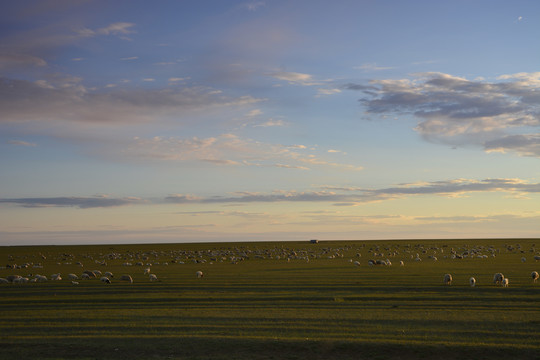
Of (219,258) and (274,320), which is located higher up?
(274,320)

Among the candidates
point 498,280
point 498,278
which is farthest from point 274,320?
point 498,280

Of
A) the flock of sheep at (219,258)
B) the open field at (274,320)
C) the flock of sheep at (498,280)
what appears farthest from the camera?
the flock of sheep at (219,258)

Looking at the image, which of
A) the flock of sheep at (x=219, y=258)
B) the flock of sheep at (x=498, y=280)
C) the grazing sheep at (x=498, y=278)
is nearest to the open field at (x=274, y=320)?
the flock of sheep at (x=498, y=280)

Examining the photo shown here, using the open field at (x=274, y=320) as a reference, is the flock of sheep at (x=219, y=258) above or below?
below

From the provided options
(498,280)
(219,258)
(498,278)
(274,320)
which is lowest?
(219,258)

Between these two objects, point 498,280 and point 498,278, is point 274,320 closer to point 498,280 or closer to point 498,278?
point 498,278

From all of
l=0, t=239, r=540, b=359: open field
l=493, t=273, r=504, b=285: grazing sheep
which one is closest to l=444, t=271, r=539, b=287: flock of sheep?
l=493, t=273, r=504, b=285: grazing sheep

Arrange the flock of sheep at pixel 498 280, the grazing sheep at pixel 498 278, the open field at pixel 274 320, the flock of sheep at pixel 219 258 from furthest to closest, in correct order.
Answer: the flock of sheep at pixel 219 258
the grazing sheep at pixel 498 278
the flock of sheep at pixel 498 280
the open field at pixel 274 320

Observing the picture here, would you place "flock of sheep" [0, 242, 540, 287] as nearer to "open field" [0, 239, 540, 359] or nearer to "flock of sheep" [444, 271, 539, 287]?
"flock of sheep" [444, 271, 539, 287]

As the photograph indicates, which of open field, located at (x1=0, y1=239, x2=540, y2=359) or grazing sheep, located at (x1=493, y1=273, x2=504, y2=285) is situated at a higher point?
grazing sheep, located at (x1=493, y1=273, x2=504, y2=285)

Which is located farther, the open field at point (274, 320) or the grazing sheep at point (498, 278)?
the grazing sheep at point (498, 278)

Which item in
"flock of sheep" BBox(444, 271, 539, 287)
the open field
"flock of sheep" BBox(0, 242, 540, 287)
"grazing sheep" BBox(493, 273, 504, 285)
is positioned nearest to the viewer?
the open field

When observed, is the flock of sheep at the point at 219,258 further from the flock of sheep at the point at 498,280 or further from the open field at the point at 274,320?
the open field at the point at 274,320

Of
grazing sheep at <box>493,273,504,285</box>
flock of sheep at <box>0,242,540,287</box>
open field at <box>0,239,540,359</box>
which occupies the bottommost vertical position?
flock of sheep at <box>0,242,540,287</box>
